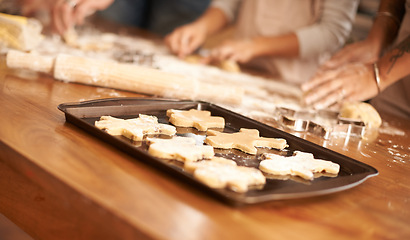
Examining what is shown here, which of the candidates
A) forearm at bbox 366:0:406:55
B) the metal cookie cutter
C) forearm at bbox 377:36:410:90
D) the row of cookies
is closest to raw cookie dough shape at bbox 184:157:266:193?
the row of cookies

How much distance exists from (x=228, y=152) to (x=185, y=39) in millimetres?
1397

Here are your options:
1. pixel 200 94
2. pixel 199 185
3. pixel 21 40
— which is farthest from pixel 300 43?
pixel 199 185

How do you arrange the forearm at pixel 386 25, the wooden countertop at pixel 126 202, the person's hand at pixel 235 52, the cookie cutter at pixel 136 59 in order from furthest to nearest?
1. the person's hand at pixel 235 52
2. the forearm at pixel 386 25
3. the cookie cutter at pixel 136 59
4. the wooden countertop at pixel 126 202

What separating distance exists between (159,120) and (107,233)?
1.46 ft

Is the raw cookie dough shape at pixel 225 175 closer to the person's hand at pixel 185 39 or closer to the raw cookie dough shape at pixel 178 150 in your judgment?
the raw cookie dough shape at pixel 178 150

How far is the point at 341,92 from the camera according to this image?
1.42 m

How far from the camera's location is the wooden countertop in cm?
58

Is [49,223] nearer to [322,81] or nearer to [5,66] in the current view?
[5,66]

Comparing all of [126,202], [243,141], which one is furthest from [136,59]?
[126,202]

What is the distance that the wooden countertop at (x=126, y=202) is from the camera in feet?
1.89

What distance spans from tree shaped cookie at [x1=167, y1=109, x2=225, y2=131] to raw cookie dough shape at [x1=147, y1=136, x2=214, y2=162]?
158mm

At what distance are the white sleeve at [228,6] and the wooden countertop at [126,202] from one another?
171cm

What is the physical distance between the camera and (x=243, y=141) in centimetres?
89

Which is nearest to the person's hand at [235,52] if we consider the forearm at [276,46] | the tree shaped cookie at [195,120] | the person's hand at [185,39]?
the forearm at [276,46]
